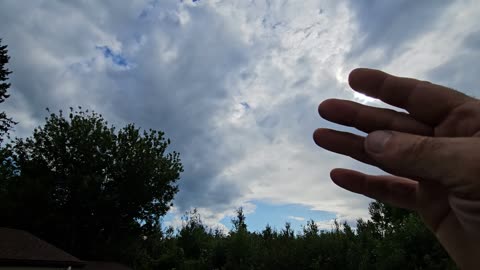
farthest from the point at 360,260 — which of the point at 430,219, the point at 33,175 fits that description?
the point at 33,175

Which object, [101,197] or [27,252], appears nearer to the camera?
[27,252]

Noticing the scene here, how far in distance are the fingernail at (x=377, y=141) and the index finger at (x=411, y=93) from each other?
0.17 metres

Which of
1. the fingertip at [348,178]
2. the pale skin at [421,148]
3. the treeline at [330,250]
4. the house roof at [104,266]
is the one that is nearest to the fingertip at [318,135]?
the pale skin at [421,148]

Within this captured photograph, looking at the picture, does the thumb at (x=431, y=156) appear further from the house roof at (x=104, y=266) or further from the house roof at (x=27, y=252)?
the house roof at (x=104, y=266)

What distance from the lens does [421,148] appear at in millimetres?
1302

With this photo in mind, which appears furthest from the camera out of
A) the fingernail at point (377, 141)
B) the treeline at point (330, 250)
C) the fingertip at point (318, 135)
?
the treeline at point (330, 250)

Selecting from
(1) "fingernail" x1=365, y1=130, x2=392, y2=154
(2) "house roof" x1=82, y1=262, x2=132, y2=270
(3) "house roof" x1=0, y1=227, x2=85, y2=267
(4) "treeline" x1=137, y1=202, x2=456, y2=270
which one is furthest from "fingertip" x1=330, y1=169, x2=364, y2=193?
(2) "house roof" x1=82, y1=262, x2=132, y2=270

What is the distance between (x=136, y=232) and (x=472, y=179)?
42.5 metres

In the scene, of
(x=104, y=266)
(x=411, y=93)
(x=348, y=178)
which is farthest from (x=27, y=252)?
(x=411, y=93)

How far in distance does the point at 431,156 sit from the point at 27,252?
30337 millimetres

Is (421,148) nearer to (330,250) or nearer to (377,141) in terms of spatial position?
(377,141)

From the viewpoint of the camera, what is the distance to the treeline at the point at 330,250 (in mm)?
23422

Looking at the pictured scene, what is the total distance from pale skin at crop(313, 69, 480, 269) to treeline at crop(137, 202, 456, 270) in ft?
72.1

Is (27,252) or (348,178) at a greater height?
(27,252)
